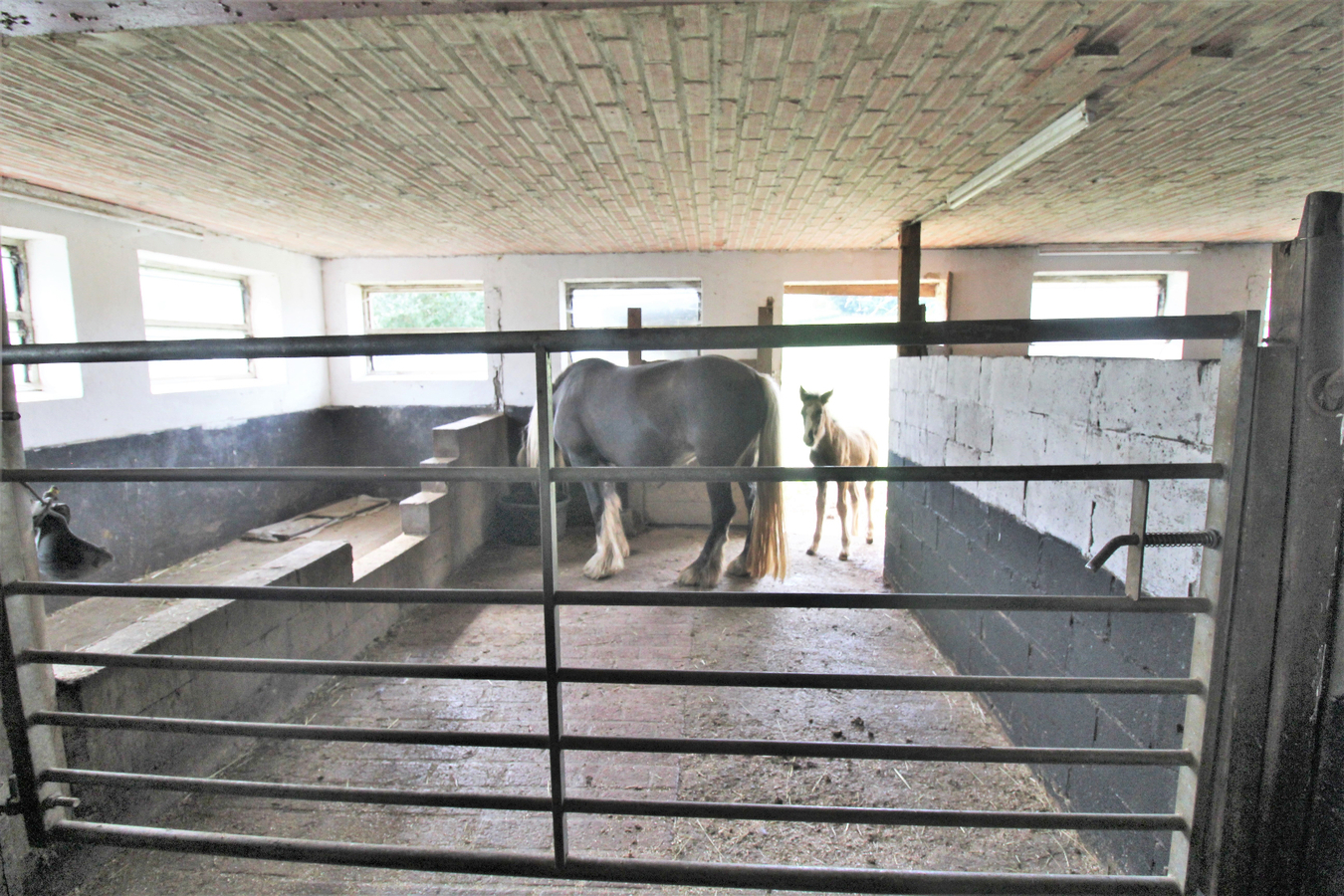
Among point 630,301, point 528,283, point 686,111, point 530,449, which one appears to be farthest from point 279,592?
point 630,301

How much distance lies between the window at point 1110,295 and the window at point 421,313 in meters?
6.23

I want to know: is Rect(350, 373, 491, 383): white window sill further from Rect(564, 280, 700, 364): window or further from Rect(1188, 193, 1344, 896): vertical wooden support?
Rect(1188, 193, 1344, 896): vertical wooden support

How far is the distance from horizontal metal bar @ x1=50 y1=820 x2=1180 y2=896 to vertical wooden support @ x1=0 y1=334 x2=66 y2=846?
100mm

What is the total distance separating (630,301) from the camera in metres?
6.80

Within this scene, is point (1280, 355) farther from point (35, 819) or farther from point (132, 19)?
point (132, 19)

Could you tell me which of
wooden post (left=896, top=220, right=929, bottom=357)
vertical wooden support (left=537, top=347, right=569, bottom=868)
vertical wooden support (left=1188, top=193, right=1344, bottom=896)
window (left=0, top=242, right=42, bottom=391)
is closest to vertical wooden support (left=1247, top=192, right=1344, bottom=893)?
vertical wooden support (left=1188, top=193, right=1344, bottom=896)

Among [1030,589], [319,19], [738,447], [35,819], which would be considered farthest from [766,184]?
[35,819]

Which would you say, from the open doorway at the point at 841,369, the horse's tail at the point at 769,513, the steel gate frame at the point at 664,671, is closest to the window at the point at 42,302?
the steel gate frame at the point at 664,671

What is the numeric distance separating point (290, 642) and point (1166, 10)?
3.88 metres

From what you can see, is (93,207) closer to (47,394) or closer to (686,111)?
(47,394)

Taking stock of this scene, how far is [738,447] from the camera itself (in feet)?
12.3

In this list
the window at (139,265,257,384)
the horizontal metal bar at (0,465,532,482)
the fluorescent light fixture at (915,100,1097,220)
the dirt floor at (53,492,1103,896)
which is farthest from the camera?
the window at (139,265,257,384)

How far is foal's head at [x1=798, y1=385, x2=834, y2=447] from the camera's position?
4.07 metres

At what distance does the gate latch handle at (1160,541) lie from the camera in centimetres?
91
